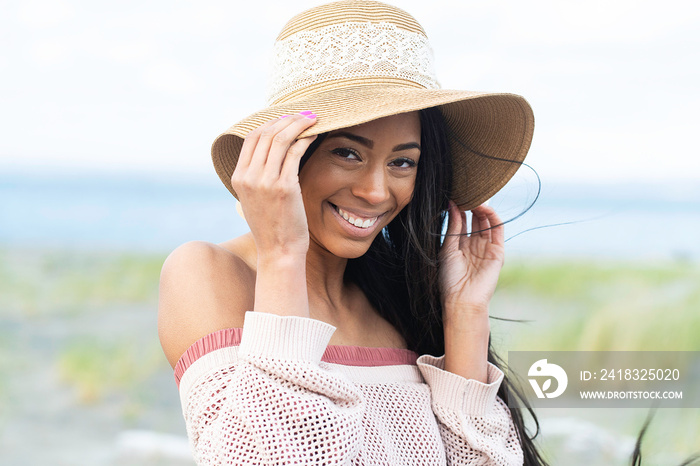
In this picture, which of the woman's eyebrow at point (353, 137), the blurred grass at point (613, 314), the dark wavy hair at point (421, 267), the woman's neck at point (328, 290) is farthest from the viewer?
the blurred grass at point (613, 314)

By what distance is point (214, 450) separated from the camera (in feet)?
4.10

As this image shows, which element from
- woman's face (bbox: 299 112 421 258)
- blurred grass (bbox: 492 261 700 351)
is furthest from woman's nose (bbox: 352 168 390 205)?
blurred grass (bbox: 492 261 700 351)

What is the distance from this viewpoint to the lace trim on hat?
158 centimetres

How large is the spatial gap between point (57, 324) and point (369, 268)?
7306 mm

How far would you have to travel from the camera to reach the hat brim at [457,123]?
1433 millimetres

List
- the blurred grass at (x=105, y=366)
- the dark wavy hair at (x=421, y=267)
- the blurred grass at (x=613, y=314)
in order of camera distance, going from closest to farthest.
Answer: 1. the dark wavy hair at (x=421, y=267)
2. the blurred grass at (x=613, y=314)
3. the blurred grass at (x=105, y=366)

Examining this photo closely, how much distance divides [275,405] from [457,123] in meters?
1.04

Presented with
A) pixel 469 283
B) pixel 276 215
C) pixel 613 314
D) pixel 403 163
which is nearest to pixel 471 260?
pixel 469 283

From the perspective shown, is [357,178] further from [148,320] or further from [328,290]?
[148,320]

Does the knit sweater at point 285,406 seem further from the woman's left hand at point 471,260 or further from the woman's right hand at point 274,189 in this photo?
the woman's left hand at point 471,260

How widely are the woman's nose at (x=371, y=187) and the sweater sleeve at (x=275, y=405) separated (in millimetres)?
383

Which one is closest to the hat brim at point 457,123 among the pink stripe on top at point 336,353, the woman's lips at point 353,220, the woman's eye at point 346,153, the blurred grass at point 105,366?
the woman's eye at point 346,153

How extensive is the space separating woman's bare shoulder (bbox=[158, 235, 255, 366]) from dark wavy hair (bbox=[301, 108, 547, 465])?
1.94 feet
